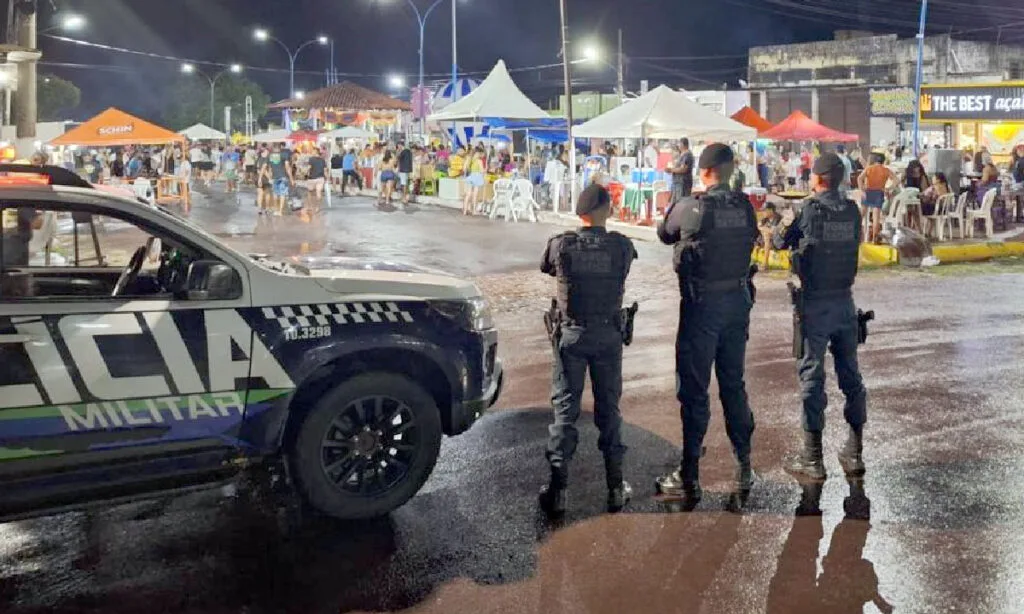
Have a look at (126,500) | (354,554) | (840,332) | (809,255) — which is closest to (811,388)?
(840,332)

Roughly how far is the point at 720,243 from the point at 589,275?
732 millimetres

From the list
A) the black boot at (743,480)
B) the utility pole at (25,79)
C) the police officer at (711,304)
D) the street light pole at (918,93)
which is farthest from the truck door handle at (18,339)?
the street light pole at (918,93)

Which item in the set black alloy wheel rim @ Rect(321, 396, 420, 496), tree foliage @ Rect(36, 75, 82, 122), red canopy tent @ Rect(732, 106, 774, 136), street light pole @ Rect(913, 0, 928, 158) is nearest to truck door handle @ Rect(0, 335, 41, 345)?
black alloy wheel rim @ Rect(321, 396, 420, 496)

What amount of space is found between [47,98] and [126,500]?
8071 cm

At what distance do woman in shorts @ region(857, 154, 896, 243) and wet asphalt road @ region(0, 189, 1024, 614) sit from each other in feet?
28.4

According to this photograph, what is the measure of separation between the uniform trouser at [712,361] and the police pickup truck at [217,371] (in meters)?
1.03

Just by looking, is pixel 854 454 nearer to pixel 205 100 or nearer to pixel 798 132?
pixel 798 132

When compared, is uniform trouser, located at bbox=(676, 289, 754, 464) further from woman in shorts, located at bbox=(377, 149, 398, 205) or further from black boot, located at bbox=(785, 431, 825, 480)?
woman in shorts, located at bbox=(377, 149, 398, 205)

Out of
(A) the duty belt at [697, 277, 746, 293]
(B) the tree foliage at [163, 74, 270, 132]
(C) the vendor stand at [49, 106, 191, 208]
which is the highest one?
(B) the tree foliage at [163, 74, 270, 132]

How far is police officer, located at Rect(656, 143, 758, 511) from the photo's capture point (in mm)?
5262

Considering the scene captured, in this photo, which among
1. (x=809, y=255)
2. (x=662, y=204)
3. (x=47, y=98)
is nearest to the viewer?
(x=809, y=255)

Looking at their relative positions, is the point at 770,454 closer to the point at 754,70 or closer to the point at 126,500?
the point at 126,500

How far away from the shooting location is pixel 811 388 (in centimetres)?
571

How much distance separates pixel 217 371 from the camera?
4.62 m
